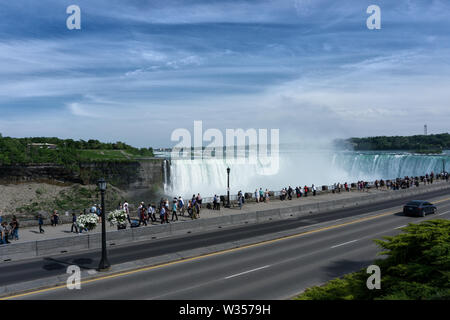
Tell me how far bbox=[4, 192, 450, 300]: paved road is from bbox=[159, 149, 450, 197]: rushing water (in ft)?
140

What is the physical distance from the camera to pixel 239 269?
1377 centimetres

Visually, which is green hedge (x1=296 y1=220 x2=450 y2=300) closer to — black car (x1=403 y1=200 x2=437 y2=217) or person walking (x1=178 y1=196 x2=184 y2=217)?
person walking (x1=178 y1=196 x2=184 y2=217)

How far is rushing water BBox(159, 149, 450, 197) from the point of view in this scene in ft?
216

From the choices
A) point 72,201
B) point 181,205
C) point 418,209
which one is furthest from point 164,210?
point 72,201

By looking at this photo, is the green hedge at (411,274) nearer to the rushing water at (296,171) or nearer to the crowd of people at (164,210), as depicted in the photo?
the crowd of people at (164,210)

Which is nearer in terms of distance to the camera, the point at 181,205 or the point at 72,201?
the point at 181,205

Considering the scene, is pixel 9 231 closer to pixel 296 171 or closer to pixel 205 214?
pixel 205 214

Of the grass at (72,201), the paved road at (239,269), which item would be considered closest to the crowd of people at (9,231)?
the paved road at (239,269)

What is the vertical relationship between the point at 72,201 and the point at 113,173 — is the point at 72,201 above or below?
below

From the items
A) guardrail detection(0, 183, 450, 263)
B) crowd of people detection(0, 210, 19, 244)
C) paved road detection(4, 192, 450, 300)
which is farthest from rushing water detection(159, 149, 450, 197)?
crowd of people detection(0, 210, 19, 244)

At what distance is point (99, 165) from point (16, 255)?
5928 centimetres

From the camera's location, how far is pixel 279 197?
117 ft

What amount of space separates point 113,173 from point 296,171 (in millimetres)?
43030
